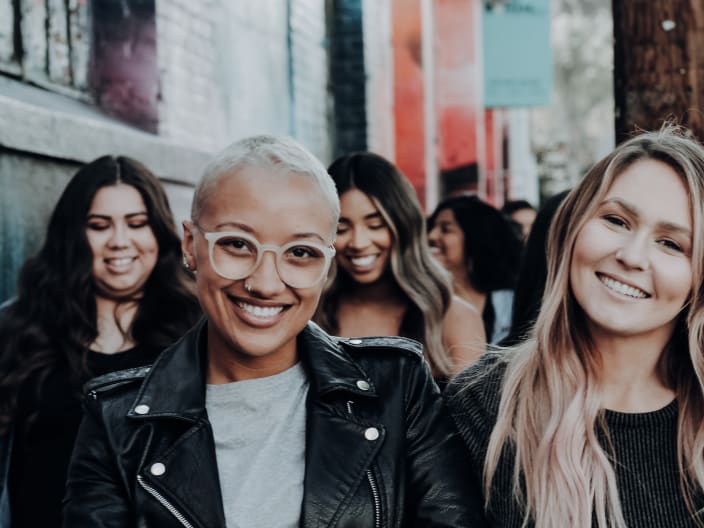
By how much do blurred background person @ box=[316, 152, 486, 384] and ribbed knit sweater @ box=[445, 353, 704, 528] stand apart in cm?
182

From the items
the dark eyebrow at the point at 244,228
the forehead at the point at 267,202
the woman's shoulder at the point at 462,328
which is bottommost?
the woman's shoulder at the point at 462,328

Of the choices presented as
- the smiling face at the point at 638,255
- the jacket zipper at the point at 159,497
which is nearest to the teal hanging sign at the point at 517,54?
the smiling face at the point at 638,255

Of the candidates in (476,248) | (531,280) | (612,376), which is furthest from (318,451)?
(476,248)

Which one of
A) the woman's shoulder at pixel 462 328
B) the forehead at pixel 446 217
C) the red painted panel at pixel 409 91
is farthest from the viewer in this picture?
the red painted panel at pixel 409 91

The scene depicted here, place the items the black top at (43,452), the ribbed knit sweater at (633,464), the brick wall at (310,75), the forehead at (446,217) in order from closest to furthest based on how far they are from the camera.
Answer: the ribbed knit sweater at (633,464) → the black top at (43,452) → the forehead at (446,217) → the brick wall at (310,75)

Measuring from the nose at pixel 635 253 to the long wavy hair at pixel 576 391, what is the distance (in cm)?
13

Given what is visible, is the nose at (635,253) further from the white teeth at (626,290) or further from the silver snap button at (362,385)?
the silver snap button at (362,385)

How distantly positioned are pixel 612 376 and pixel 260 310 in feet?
3.38

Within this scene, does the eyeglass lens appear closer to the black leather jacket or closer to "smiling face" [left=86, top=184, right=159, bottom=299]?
the black leather jacket

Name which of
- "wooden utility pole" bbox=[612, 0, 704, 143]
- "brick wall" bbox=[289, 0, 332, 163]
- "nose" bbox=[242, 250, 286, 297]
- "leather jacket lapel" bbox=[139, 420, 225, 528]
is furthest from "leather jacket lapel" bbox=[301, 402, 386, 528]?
"brick wall" bbox=[289, 0, 332, 163]

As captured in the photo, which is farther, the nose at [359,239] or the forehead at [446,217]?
the forehead at [446,217]

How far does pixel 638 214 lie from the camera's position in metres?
2.80

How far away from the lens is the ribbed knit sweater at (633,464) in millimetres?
2738

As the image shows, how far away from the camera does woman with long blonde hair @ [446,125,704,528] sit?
2754 mm
